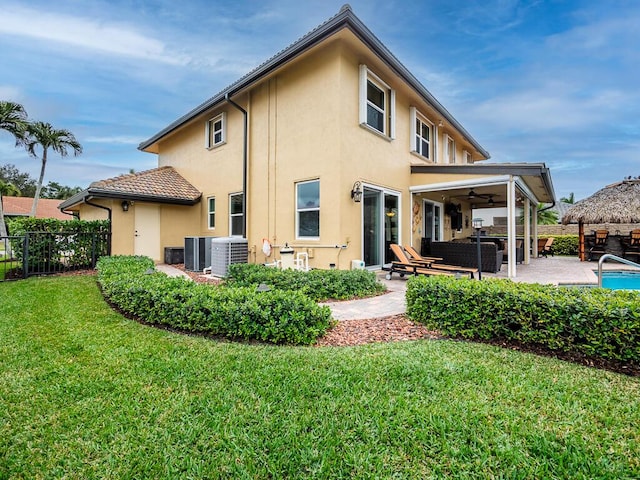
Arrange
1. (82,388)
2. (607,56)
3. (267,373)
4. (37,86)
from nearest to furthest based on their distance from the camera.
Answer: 1. (82,388)
2. (267,373)
3. (607,56)
4. (37,86)

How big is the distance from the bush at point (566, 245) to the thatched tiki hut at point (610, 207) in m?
3.23

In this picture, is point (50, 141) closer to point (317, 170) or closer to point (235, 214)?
point (235, 214)

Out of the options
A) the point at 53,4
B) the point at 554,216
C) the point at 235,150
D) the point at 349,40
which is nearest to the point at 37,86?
the point at 53,4

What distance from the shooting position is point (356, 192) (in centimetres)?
845

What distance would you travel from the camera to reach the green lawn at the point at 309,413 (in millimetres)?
1871

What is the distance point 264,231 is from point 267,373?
7.47 m

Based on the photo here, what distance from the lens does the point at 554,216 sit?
29797 millimetres

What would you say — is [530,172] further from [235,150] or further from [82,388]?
[82,388]

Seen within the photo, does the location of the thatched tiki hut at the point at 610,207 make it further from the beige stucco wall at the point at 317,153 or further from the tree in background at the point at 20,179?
the tree in background at the point at 20,179

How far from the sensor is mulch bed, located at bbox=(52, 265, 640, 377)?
129 inches

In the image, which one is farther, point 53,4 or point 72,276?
point 72,276

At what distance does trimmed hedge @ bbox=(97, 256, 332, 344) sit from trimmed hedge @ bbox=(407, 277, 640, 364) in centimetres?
160

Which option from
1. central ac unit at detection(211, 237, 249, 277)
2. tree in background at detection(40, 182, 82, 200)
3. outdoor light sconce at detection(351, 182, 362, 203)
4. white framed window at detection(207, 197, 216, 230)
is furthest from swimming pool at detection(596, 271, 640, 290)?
tree in background at detection(40, 182, 82, 200)

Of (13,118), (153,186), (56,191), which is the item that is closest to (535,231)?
(153,186)
